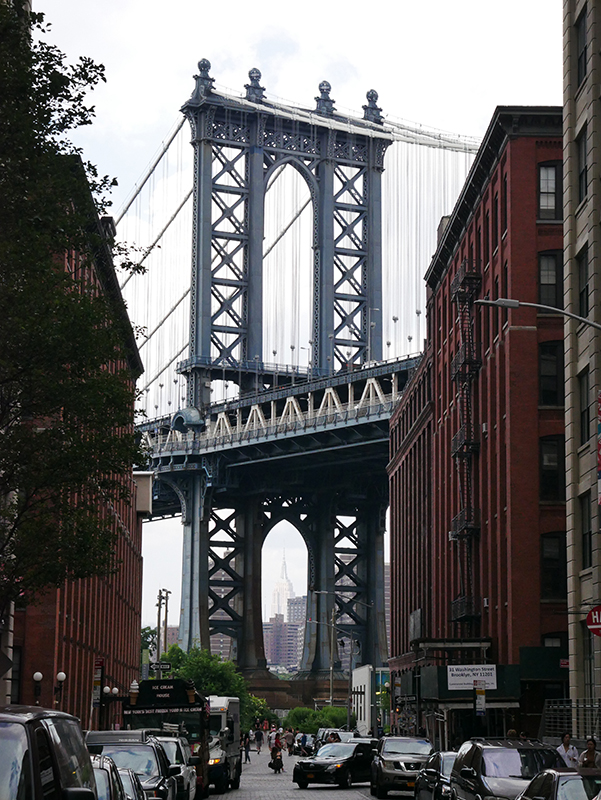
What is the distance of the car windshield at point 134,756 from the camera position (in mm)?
23312

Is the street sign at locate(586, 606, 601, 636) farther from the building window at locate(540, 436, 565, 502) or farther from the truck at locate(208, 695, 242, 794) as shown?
the building window at locate(540, 436, 565, 502)

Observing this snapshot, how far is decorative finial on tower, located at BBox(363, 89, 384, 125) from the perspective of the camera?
430 ft

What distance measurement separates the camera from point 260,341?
124 meters

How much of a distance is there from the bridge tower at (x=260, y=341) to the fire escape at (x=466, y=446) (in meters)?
54.3

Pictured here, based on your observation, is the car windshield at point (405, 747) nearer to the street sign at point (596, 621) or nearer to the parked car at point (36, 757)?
the street sign at point (596, 621)

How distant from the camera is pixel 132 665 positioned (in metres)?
93.4

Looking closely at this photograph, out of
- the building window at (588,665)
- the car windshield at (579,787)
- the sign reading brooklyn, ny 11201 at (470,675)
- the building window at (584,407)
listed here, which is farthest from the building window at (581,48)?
the car windshield at (579,787)

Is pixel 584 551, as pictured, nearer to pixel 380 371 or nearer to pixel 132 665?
pixel 132 665

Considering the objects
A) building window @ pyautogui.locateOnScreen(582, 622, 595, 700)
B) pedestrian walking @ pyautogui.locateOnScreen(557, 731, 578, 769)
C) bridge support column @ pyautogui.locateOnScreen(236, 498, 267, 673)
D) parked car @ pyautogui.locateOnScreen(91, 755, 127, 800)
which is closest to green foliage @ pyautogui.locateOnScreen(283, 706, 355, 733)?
bridge support column @ pyautogui.locateOnScreen(236, 498, 267, 673)

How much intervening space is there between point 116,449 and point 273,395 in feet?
294

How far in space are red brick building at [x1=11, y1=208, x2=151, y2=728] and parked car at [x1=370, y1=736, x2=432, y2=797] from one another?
8468 mm

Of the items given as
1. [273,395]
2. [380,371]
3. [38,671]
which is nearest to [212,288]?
[273,395]

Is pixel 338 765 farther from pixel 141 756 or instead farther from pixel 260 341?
pixel 260 341

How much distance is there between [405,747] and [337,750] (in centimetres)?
715
